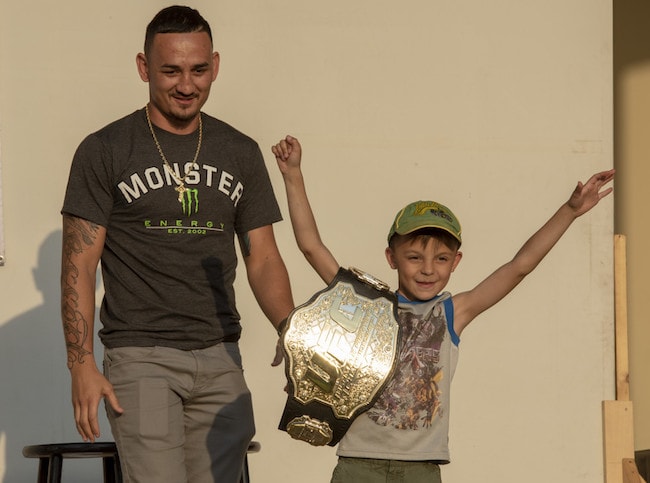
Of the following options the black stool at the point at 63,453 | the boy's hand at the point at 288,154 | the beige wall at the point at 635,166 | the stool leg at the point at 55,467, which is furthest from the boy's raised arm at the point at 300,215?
the beige wall at the point at 635,166

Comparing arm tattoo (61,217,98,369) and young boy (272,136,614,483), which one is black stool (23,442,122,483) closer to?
arm tattoo (61,217,98,369)

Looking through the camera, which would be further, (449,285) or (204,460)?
(449,285)

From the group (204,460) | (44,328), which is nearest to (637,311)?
(44,328)

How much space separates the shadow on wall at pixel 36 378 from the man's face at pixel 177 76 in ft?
6.10

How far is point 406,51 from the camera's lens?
6.33 meters

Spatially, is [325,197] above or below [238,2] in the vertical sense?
below

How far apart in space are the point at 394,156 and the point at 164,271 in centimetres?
232

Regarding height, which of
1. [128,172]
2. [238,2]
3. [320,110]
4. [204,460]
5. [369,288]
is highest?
[238,2]

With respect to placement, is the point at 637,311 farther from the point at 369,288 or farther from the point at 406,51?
the point at 369,288

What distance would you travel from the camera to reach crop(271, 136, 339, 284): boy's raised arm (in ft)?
14.5

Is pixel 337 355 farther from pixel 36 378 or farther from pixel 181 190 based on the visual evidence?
pixel 36 378

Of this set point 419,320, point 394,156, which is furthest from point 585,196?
point 394,156

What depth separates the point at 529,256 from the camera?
4.31m

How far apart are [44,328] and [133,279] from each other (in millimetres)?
1974
